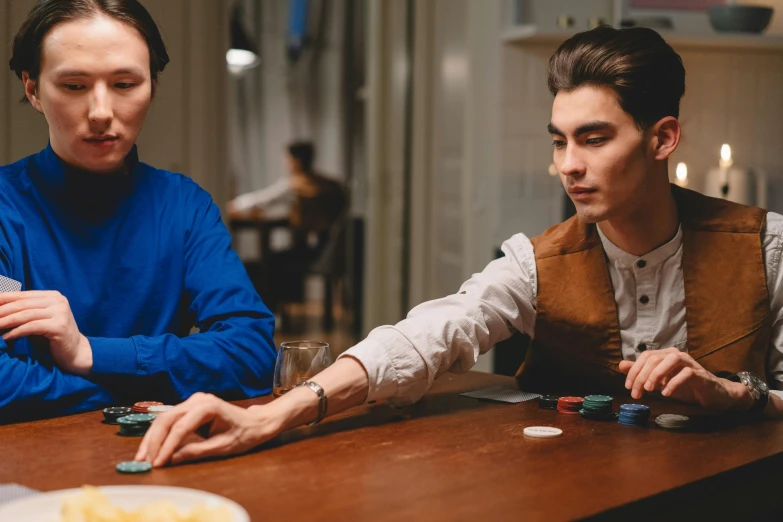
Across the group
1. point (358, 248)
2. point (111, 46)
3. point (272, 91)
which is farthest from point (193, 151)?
point (272, 91)

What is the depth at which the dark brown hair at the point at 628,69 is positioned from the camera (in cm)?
188

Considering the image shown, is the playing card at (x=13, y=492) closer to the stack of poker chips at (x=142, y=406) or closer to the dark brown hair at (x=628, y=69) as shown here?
the stack of poker chips at (x=142, y=406)

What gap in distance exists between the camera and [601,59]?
1.88 m

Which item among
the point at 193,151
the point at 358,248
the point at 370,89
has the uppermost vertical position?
the point at 370,89

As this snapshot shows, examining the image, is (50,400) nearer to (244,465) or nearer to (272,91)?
(244,465)

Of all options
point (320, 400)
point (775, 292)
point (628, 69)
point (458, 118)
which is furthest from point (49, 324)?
point (458, 118)

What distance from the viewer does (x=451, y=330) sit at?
1759mm

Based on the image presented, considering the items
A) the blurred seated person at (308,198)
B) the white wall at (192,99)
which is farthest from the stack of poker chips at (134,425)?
the blurred seated person at (308,198)

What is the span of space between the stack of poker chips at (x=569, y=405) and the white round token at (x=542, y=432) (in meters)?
0.16

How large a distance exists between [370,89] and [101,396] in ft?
12.6

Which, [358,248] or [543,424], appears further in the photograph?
[358,248]

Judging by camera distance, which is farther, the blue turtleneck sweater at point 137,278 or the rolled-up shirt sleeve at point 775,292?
the rolled-up shirt sleeve at point 775,292

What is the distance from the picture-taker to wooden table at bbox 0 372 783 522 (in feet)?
3.78

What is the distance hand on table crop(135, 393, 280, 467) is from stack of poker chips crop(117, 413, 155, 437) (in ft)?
0.33
